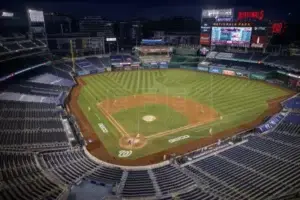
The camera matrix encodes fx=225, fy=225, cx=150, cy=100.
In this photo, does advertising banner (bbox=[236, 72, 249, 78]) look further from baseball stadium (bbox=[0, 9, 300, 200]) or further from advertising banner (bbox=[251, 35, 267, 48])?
advertising banner (bbox=[251, 35, 267, 48])

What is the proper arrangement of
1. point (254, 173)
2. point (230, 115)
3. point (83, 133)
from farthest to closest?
point (230, 115) < point (83, 133) < point (254, 173)

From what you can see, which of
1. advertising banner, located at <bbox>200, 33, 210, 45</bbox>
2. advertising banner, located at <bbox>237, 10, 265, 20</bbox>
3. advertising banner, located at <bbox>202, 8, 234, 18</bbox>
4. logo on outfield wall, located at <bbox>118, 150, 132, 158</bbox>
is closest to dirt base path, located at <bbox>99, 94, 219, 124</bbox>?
logo on outfield wall, located at <bbox>118, 150, 132, 158</bbox>

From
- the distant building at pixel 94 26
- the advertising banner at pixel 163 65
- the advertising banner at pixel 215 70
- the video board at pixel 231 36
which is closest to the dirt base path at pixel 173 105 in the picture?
the advertising banner at pixel 215 70

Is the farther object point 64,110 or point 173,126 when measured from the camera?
point 64,110

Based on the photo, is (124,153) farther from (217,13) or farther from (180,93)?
(217,13)

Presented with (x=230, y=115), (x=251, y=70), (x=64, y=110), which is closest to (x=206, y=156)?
(x=230, y=115)

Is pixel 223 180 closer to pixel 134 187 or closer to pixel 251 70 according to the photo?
pixel 134 187
